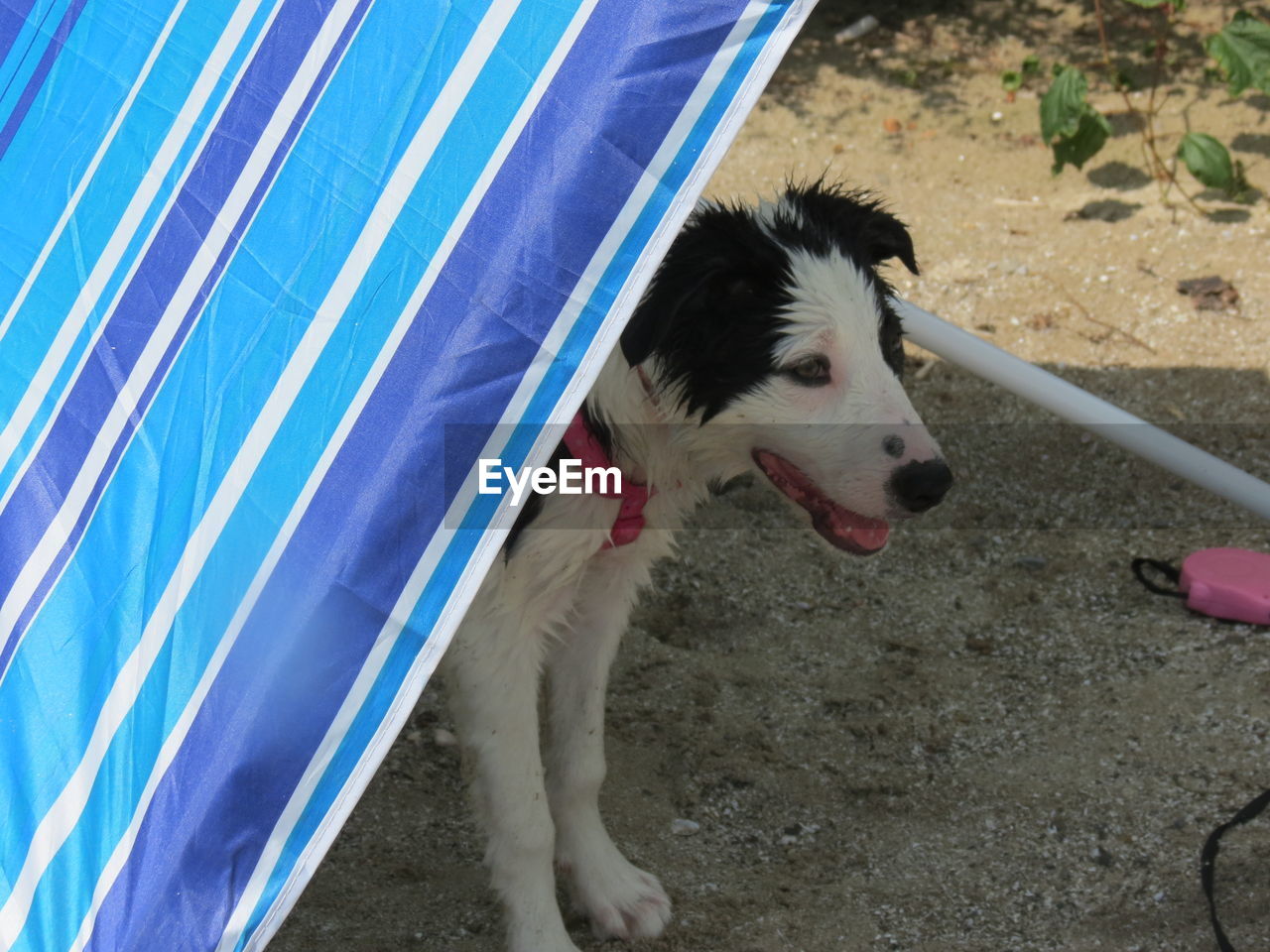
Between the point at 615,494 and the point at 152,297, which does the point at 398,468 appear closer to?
the point at 152,297

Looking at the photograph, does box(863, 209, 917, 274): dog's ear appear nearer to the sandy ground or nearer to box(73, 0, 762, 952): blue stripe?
box(73, 0, 762, 952): blue stripe

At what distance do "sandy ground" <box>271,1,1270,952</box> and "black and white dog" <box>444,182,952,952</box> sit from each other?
36cm

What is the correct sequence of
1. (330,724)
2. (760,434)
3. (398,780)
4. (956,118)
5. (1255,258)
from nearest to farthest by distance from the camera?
(330,724)
(760,434)
(398,780)
(1255,258)
(956,118)

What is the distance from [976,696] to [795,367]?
4.72ft

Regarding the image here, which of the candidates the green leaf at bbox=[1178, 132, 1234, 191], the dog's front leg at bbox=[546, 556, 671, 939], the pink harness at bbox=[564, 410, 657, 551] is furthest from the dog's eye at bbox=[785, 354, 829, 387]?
the green leaf at bbox=[1178, 132, 1234, 191]

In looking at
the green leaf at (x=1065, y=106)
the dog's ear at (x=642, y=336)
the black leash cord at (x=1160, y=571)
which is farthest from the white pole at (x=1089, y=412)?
the green leaf at (x=1065, y=106)

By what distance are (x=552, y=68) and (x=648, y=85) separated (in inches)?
4.9

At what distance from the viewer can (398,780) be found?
3283 mm

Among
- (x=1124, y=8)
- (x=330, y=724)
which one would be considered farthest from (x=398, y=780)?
(x=1124, y=8)

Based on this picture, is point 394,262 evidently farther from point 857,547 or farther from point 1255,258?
point 1255,258

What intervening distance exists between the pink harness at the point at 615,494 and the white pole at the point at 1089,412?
104 cm

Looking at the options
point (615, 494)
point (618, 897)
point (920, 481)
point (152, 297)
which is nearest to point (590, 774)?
point (618, 897)

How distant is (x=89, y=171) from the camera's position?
184cm

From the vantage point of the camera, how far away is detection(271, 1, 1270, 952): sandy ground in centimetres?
283
